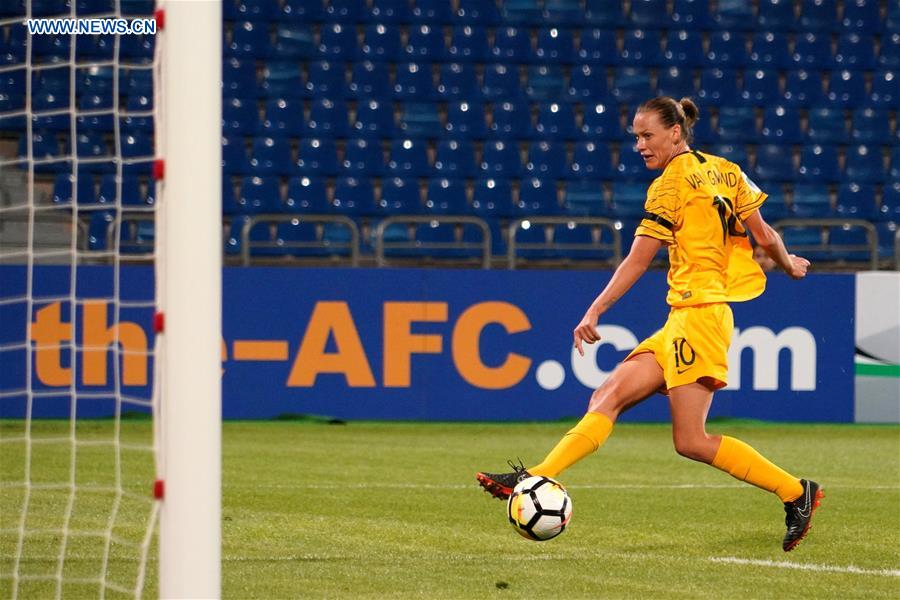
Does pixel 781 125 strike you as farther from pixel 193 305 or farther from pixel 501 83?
pixel 193 305

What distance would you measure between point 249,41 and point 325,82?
106cm

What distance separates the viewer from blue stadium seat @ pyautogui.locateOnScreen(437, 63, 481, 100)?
1617 centimetres

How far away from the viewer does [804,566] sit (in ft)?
17.1

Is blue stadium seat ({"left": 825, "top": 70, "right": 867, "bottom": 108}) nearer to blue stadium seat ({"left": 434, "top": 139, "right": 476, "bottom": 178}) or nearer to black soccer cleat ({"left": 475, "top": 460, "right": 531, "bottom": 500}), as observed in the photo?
blue stadium seat ({"left": 434, "top": 139, "right": 476, "bottom": 178})

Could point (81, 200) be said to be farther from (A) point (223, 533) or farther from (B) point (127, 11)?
(A) point (223, 533)

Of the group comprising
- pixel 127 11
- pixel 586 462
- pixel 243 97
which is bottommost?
pixel 586 462

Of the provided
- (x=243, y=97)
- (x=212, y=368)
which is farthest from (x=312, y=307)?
(x=212, y=368)

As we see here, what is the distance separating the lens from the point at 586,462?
30.6ft

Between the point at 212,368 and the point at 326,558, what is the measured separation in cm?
208

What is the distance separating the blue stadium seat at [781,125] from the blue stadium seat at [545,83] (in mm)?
2442

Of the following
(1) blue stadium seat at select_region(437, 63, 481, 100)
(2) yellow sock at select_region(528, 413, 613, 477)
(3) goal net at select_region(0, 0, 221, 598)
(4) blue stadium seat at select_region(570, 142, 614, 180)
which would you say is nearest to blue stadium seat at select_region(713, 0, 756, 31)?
(4) blue stadium seat at select_region(570, 142, 614, 180)

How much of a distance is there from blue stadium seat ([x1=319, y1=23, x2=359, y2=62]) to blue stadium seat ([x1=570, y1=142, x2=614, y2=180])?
9.44 ft

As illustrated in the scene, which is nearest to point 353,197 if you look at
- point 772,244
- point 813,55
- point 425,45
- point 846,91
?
point 425,45

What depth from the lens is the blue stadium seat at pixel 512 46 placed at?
1650 centimetres
